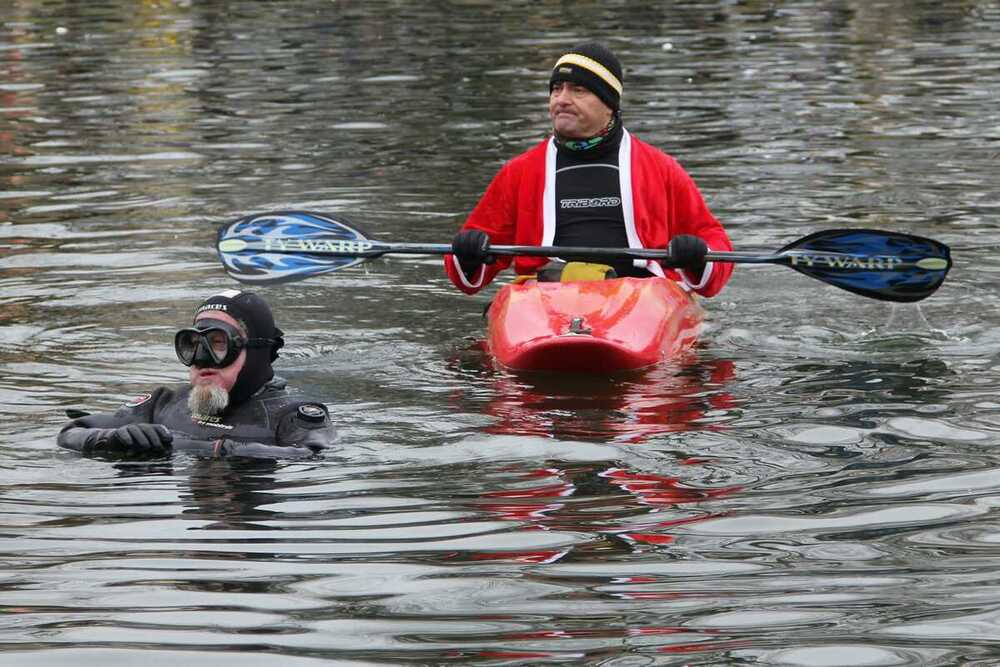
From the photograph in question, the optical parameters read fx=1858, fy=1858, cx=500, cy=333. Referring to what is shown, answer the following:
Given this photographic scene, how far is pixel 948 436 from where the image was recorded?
25.3ft

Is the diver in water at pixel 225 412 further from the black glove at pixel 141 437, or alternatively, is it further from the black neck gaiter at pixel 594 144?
the black neck gaiter at pixel 594 144

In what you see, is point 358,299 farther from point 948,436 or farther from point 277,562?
point 277,562

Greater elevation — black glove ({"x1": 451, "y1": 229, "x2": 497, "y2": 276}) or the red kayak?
black glove ({"x1": 451, "y1": 229, "x2": 497, "y2": 276})

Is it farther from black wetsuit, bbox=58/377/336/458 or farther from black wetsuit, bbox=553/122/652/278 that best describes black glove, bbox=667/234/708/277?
black wetsuit, bbox=58/377/336/458

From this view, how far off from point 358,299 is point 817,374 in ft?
10.9

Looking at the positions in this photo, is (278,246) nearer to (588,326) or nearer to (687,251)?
(588,326)

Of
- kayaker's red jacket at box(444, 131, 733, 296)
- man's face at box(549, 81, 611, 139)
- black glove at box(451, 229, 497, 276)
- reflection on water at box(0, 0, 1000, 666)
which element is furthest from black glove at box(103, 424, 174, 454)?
man's face at box(549, 81, 611, 139)

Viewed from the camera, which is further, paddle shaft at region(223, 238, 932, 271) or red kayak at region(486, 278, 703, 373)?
paddle shaft at region(223, 238, 932, 271)

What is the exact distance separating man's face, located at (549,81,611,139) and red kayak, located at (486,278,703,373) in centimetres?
83

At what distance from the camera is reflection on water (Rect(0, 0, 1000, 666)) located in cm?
534

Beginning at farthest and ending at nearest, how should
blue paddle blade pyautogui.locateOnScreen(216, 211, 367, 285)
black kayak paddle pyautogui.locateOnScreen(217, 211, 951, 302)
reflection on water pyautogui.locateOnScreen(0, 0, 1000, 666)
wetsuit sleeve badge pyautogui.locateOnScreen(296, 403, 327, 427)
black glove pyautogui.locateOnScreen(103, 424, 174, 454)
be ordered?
blue paddle blade pyautogui.locateOnScreen(216, 211, 367, 285) → black kayak paddle pyautogui.locateOnScreen(217, 211, 951, 302) → wetsuit sleeve badge pyautogui.locateOnScreen(296, 403, 327, 427) → black glove pyautogui.locateOnScreen(103, 424, 174, 454) → reflection on water pyautogui.locateOnScreen(0, 0, 1000, 666)

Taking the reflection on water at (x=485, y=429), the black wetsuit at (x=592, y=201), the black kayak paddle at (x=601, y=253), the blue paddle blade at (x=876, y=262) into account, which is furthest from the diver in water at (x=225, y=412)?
the blue paddle blade at (x=876, y=262)

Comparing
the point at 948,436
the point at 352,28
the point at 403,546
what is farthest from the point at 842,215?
the point at 352,28

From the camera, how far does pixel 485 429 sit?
8.05 m
